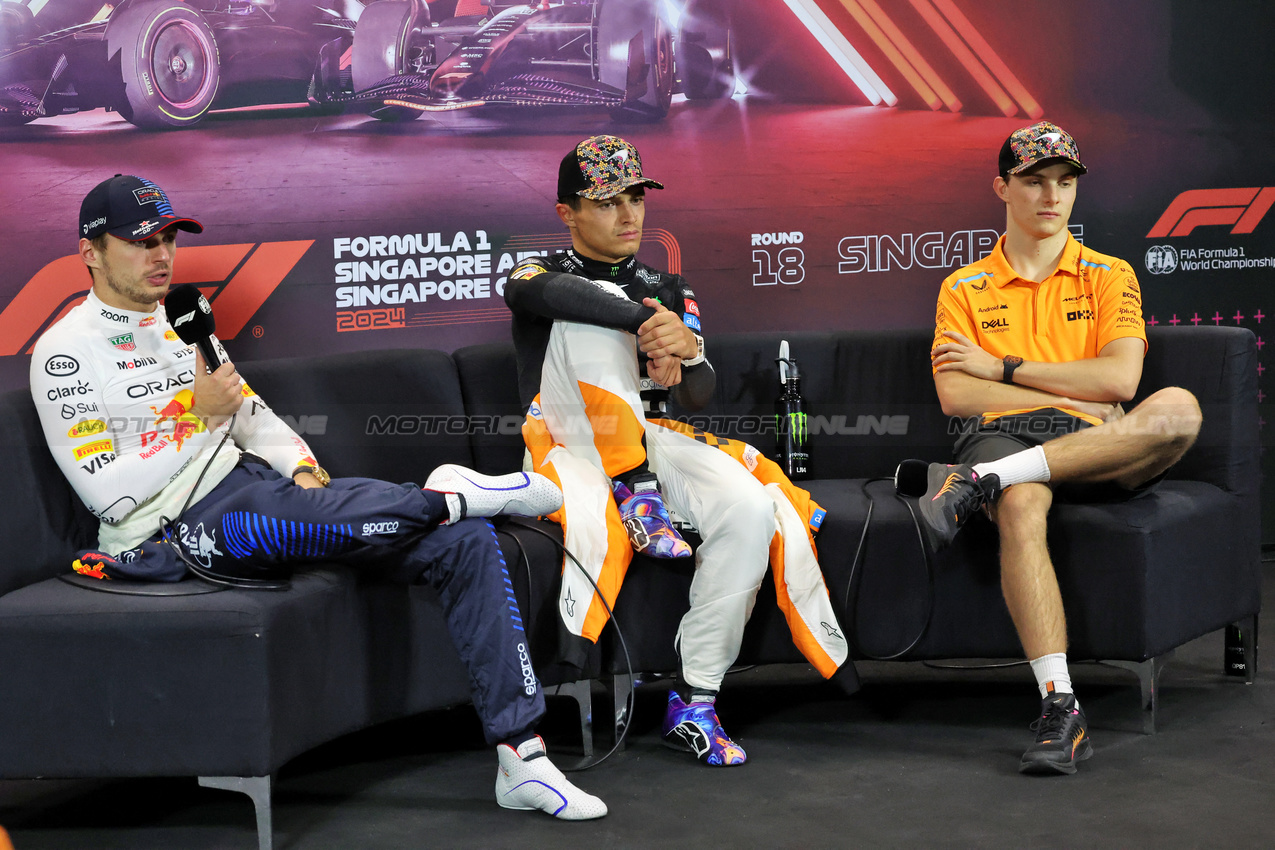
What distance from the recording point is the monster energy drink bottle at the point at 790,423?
3250 mm

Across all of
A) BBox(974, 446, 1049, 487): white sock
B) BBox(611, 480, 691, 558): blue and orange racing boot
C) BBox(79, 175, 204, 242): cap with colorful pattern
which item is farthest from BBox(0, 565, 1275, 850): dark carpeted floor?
BBox(79, 175, 204, 242): cap with colorful pattern

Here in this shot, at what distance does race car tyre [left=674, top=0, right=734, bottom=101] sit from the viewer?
3.78 metres

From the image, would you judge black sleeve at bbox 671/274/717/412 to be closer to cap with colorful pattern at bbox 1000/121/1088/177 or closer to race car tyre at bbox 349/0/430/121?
cap with colorful pattern at bbox 1000/121/1088/177

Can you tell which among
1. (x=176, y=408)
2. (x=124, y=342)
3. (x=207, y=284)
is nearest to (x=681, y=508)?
(x=176, y=408)

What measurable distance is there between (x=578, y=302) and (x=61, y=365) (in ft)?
3.60

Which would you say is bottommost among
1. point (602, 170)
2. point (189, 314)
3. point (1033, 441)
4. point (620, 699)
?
point (620, 699)

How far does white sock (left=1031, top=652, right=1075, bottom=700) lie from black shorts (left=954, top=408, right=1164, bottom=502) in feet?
1.35

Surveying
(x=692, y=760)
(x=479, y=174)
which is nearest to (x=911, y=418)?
(x=692, y=760)

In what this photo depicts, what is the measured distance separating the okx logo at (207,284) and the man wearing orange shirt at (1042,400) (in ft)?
6.53

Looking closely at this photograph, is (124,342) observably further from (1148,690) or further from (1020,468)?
(1148,690)

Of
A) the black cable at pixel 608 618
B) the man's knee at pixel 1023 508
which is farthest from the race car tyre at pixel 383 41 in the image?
the man's knee at pixel 1023 508

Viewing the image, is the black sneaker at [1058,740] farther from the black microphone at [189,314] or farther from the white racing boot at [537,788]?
the black microphone at [189,314]

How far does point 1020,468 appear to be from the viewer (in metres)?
2.62

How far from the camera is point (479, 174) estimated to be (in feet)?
12.0
